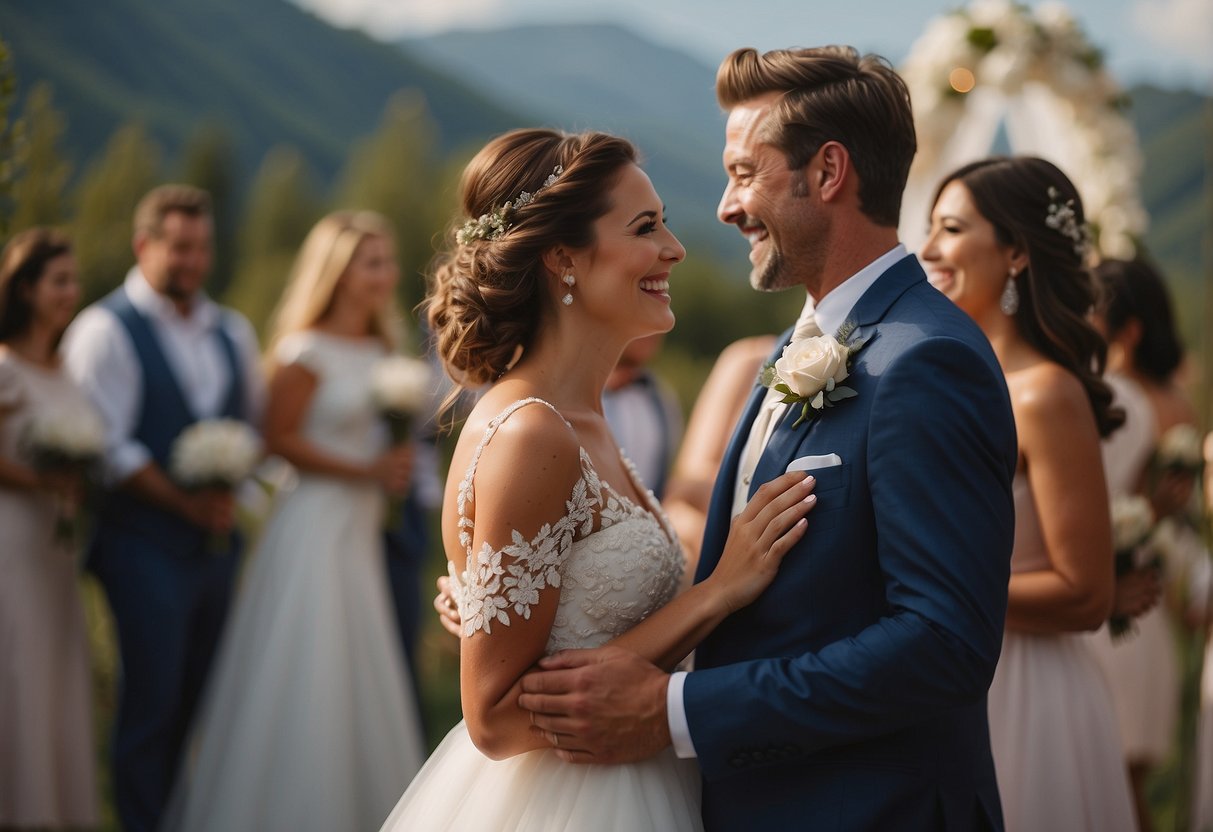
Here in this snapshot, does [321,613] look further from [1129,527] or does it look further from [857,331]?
[857,331]

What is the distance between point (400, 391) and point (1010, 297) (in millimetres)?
3374

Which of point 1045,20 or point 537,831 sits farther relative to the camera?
point 1045,20

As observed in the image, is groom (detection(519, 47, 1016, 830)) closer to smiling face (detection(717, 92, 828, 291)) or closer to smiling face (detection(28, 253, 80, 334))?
smiling face (detection(717, 92, 828, 291))

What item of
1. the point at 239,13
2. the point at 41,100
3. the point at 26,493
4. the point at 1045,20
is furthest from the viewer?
the point at 239,13

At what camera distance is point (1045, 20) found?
6.25 meters

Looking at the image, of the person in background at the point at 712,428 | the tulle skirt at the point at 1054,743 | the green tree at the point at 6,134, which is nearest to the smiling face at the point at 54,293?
the green tree at the point at 6,134

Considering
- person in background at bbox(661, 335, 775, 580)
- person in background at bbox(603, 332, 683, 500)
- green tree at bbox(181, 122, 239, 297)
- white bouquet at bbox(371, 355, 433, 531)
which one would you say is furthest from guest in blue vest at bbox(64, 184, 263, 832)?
green tree at bbox(181, 122, 239, 297)

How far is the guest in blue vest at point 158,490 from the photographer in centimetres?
521

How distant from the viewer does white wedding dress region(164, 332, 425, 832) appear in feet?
16.6

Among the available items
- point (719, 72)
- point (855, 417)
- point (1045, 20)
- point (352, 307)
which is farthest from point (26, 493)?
point (1045, 20)

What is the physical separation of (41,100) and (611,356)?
97.2 inches

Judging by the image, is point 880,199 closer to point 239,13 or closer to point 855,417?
point 855,417

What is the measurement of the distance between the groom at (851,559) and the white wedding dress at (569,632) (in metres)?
0.09

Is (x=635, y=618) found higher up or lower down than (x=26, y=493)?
lower down
